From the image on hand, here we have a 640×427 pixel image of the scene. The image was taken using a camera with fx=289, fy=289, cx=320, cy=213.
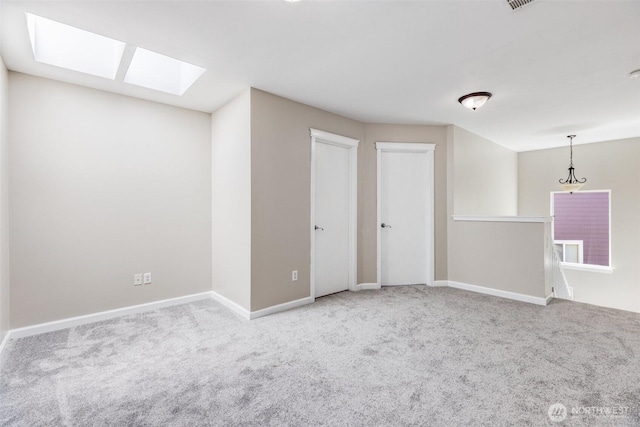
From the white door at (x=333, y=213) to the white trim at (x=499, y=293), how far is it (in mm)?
1593

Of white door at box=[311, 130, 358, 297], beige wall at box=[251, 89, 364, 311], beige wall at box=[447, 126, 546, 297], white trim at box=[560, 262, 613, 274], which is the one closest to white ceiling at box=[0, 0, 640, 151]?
beige wall at box=[251, 89, 364, 311]

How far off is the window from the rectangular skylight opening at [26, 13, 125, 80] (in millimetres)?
7790

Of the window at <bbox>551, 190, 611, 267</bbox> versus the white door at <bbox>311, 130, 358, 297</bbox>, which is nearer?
the white door at <bbox>311, 130, 358, 297</bbox>

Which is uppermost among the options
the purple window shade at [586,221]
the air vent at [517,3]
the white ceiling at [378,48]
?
the white ceiling at [378,48]

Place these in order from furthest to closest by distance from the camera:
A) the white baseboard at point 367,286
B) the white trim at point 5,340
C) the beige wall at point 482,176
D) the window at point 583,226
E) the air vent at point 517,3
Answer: the window at point 583,226 → the beige wall at point 482,176 → the white baseboard at point 367,286 → the white trim at point 5,340 → the air vent at point 517,3

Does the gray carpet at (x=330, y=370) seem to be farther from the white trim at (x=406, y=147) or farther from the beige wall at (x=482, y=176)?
the white trim at (x=406, y=147)

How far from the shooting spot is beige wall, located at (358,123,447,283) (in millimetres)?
4227

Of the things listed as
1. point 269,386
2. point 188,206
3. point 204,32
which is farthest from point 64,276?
point 204,32

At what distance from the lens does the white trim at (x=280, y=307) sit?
3.06 meters

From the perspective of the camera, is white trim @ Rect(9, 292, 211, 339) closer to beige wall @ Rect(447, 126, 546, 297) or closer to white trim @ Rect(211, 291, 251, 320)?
white trim @ Rect(211, 291, 251, 320)

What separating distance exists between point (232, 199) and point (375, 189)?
6.76ft

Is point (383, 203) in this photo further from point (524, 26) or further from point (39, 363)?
point (39, 363)

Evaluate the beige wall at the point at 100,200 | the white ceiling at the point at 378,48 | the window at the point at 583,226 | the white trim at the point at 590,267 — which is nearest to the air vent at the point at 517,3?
the white ceiling at the point at 378,48

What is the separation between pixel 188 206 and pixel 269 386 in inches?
98.3
